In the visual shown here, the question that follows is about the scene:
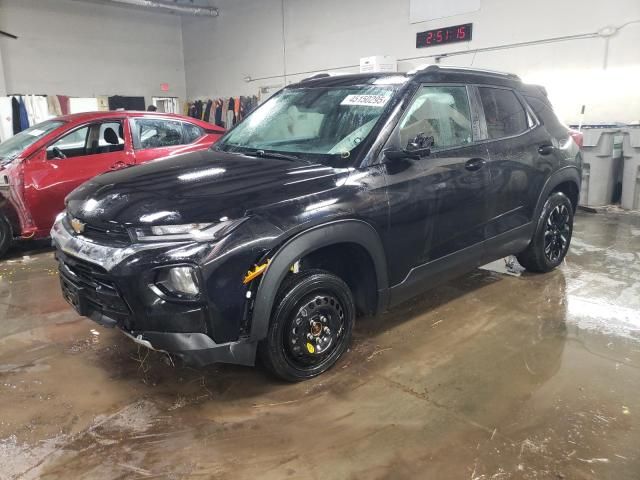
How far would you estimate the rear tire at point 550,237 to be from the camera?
161 inches

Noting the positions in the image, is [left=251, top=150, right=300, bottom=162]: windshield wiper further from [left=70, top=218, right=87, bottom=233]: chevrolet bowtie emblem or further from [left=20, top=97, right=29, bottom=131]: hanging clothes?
[left=20, top=97, right=29, bottom=131]: hanging clothes

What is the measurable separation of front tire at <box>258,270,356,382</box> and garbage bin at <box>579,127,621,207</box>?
6.14 metres

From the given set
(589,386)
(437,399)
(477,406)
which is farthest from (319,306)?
(589,386)

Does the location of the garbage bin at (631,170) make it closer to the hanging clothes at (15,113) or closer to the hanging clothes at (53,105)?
the hanging clothes at (15,113)

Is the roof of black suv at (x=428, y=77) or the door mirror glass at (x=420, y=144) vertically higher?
the roof of black suv at (x=428, y=77)

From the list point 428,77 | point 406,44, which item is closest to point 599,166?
point 406,44

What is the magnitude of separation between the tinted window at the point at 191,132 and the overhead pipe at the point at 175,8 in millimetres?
8133

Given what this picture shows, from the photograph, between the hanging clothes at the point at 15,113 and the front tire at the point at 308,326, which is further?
the hanging clothes at the point at 15,113

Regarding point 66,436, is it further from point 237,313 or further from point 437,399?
point 437,399

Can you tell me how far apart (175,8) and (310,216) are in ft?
43.6

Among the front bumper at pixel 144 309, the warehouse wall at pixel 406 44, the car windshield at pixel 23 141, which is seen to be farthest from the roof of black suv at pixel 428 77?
the warehouse wall at pixel 406 44

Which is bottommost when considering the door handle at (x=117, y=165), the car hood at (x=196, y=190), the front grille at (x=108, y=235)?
the front grille at (x=108, y=235)

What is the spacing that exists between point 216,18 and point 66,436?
47.2 feet

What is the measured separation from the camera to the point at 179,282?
217 cm
